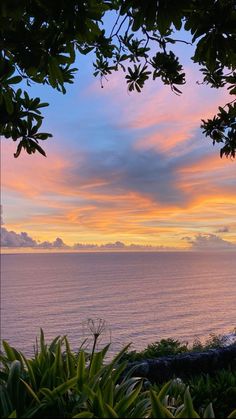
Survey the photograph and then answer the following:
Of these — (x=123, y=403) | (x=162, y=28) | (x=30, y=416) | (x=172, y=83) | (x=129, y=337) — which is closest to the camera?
(x=30, y=416)

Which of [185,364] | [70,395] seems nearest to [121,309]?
[185,364]

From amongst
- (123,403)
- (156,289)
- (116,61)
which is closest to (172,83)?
(116,61)

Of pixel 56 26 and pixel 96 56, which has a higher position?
pixel 96 56

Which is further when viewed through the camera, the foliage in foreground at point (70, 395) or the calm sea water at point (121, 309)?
the calm sea water at point (121, 309)

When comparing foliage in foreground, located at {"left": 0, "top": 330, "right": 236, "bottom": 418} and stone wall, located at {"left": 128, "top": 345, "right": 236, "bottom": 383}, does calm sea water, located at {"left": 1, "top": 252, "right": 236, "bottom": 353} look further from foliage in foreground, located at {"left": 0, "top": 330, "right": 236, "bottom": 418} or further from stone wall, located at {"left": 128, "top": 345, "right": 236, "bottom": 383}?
foliage in foreground, located at {"left": 0, "top": 330, "right": 236, "bottom": 418}

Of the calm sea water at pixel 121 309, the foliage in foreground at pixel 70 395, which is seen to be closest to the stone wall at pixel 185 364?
the foliage in foreground at pixel 70 395

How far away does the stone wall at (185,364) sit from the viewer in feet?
28.3

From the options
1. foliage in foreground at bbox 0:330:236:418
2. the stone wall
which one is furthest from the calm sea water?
foliage in foreground at bbox 0:330:236:418

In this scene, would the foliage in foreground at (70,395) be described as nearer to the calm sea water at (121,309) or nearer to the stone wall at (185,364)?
the stone wall at (185,364)

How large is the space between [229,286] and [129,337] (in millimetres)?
56226

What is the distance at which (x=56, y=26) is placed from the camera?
3451 millimetres

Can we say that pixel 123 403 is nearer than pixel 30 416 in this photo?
No

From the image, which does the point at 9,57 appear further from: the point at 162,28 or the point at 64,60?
the point at 162,28

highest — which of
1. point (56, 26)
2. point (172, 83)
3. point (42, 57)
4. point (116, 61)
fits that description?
point (116, 61)
